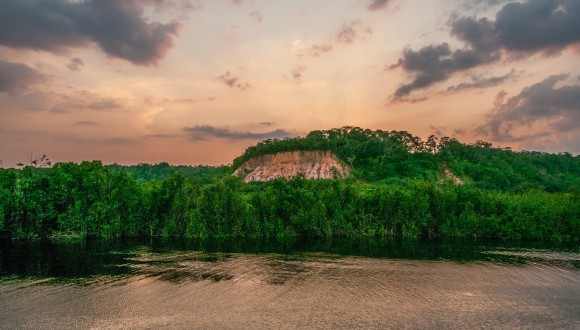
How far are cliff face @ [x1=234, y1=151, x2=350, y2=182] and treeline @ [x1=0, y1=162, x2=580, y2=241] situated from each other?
61.6 meters

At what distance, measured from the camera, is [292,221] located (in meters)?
69.3

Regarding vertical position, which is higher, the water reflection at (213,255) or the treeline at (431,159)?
the treeline at (431,159)

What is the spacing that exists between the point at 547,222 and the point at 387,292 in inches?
1964

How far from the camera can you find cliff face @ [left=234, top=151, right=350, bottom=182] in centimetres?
13725

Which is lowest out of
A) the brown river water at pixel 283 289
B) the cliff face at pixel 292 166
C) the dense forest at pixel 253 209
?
the brown river water at pixel 283 289

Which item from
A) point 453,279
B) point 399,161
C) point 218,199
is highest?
point 399,161

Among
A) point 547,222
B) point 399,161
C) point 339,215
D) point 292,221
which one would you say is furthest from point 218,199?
point 399,161

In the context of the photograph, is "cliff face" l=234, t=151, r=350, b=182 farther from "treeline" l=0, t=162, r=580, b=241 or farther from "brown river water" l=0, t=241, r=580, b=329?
"brown river water" l=0, t=241, r=580, b=329

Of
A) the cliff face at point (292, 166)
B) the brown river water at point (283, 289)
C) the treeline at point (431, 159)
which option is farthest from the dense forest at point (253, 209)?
the cliff face at point (292, 166)

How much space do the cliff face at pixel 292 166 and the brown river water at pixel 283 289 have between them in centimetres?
8651

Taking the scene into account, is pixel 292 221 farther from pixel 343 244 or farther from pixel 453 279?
pixel 453 279

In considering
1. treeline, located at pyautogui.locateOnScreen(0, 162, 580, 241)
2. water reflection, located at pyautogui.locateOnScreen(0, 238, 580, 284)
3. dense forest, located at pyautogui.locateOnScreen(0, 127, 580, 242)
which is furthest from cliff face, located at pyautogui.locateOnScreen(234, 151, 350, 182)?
water reflection, located at pyautogui.locateOnScreen(0, 238, 580, 284)

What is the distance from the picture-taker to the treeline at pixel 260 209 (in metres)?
62.2

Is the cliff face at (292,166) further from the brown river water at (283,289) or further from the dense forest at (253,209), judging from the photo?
the brown river water at (283,289)
